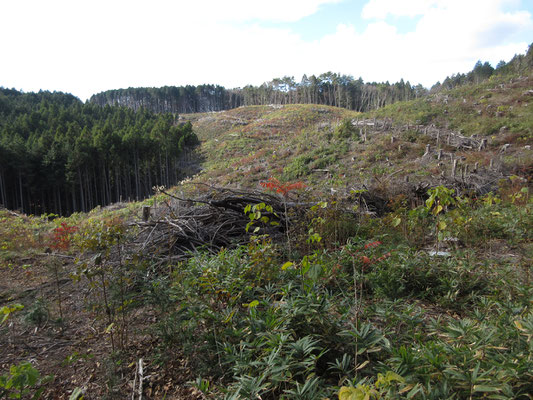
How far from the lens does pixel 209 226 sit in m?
5.24

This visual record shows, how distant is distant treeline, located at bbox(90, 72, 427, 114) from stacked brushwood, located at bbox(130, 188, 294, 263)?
63.4 m

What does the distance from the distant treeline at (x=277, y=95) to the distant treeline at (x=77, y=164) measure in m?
40.4

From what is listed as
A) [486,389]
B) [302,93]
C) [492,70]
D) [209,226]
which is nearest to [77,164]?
[209,226]

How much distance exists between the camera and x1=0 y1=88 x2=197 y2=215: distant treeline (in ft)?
96.5

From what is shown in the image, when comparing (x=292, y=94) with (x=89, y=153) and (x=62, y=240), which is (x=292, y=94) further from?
(x=62, y=240)

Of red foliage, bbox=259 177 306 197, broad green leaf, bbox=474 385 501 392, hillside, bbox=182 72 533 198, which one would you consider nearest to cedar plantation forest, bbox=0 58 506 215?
hillside, bbox=182 72 533 198

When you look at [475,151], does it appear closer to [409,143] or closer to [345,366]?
[409,143]

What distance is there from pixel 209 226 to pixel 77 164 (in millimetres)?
31291

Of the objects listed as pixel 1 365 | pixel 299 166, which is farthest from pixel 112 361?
pixel 299 166

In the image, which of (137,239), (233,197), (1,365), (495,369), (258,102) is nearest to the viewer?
(495,369)

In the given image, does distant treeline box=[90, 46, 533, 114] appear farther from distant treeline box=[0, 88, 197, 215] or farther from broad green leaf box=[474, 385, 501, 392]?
broad green leaf box=[474, 385, 501, 392]

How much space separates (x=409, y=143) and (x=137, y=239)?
1551cm

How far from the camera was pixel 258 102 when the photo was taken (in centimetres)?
8344

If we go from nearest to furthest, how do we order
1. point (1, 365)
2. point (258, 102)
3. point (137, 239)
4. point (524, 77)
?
1. point (1, 365)
2. point (137, 239)
3. point (524, 77)
4. point (258, 102)
